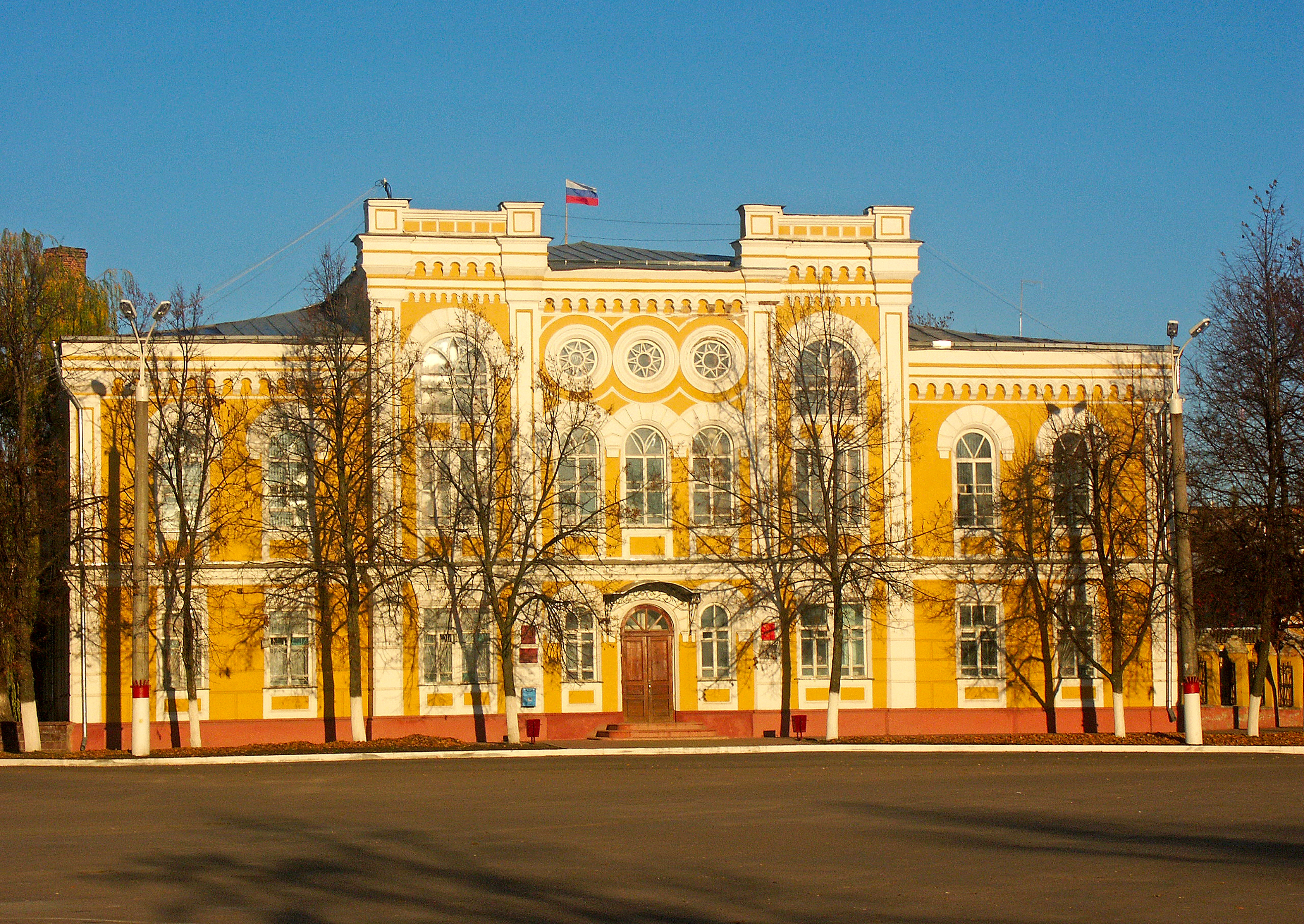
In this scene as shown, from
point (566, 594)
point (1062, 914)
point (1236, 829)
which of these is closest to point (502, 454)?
point (566, 594)

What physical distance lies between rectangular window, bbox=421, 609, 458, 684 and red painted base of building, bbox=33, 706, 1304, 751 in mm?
990

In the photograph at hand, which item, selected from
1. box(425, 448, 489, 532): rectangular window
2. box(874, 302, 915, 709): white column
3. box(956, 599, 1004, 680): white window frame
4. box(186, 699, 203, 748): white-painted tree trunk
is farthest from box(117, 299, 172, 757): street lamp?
box(956, 599, 1004, 680): white window frame

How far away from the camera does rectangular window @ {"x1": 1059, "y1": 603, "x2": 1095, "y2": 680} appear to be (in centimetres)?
3662

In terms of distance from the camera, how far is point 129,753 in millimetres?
30281

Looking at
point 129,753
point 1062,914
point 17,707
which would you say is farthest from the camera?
point 17,707

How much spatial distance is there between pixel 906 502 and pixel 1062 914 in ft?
84.7

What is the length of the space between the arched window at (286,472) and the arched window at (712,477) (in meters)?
9.49

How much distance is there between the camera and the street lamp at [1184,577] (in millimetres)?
31438

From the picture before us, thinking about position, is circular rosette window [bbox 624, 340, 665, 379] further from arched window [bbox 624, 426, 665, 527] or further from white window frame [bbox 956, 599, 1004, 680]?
white window frame [bbox 956, 599, 1004, 680]

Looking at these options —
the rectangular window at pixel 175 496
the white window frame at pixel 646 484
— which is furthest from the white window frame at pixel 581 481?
the rectangular window at pixel 175 496

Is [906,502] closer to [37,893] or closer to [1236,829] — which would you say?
[1236,829]

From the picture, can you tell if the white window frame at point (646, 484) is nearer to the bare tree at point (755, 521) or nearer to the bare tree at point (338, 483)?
the bare tree at point (755, 521)

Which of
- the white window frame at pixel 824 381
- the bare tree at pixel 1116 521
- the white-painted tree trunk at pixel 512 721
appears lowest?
the white-painted tree trunk at pixel 512 721

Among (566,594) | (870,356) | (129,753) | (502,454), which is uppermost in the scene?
(870,356)
